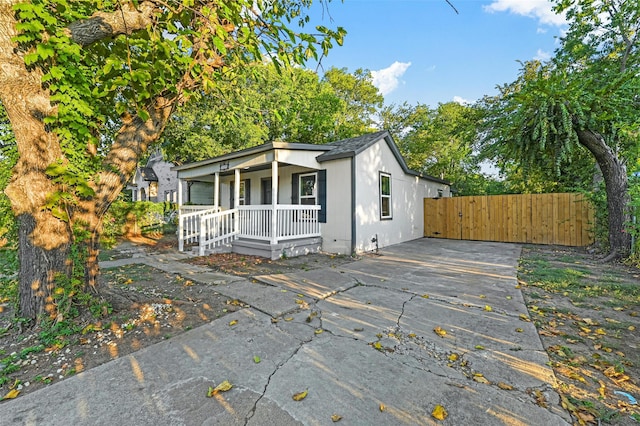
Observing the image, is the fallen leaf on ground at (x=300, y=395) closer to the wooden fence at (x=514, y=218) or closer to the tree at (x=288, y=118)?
the tree at (x=288, y=118)

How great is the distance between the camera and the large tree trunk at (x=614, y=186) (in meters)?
6.82

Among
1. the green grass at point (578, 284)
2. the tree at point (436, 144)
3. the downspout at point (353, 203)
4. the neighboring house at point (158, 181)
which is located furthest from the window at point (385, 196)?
the neighboring house at point (158, 181)

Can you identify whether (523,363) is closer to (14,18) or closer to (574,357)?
(574,357)

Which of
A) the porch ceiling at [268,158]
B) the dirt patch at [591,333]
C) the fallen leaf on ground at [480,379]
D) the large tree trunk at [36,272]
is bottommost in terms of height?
the fallen leaf on ground at [480,379]

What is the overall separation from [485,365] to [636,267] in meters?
6.71

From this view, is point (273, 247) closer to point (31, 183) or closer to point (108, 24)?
point (31, 183)

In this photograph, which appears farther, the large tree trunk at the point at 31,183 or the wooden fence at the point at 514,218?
the wooden fence at the point at 514,218

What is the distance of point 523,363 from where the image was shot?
2396 millimetres

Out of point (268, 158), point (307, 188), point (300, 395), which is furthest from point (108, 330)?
point (307, 188)

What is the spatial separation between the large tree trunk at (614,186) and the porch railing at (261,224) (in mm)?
7621

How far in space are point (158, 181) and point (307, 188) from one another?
18271 millimetres

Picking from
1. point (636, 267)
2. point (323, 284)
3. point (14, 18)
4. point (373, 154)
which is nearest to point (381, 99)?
point (373, 154)

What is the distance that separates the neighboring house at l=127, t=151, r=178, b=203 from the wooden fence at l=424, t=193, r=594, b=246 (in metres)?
19.5

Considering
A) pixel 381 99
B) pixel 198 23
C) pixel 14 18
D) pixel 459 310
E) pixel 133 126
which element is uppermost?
pixel 381 99
